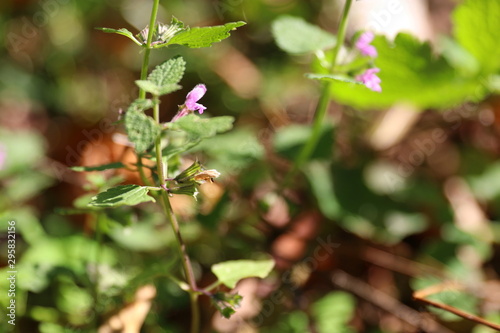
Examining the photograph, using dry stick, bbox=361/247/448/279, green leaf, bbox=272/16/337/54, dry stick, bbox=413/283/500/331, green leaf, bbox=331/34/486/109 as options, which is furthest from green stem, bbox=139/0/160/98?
dry stick, bbox=361/247/448/279

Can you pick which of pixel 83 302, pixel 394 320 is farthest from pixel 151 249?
pixel 394 320

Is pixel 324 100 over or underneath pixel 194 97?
underneath

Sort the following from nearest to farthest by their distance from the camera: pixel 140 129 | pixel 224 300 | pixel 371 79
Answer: pixel 140 129, pixel 224 300, pixel 371 79

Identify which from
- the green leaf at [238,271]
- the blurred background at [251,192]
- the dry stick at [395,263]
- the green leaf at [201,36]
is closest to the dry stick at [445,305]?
the blurred background at [251,192]

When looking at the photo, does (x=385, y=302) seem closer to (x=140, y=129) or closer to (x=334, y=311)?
(x=334, y=311)

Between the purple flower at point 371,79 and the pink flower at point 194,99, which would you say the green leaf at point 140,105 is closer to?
the pink flower at point 194,99

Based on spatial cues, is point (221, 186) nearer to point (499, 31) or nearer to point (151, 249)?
point (151, 249)

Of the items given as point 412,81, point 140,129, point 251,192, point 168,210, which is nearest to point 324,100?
point 412,81

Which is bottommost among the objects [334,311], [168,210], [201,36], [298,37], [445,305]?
[334,311]
